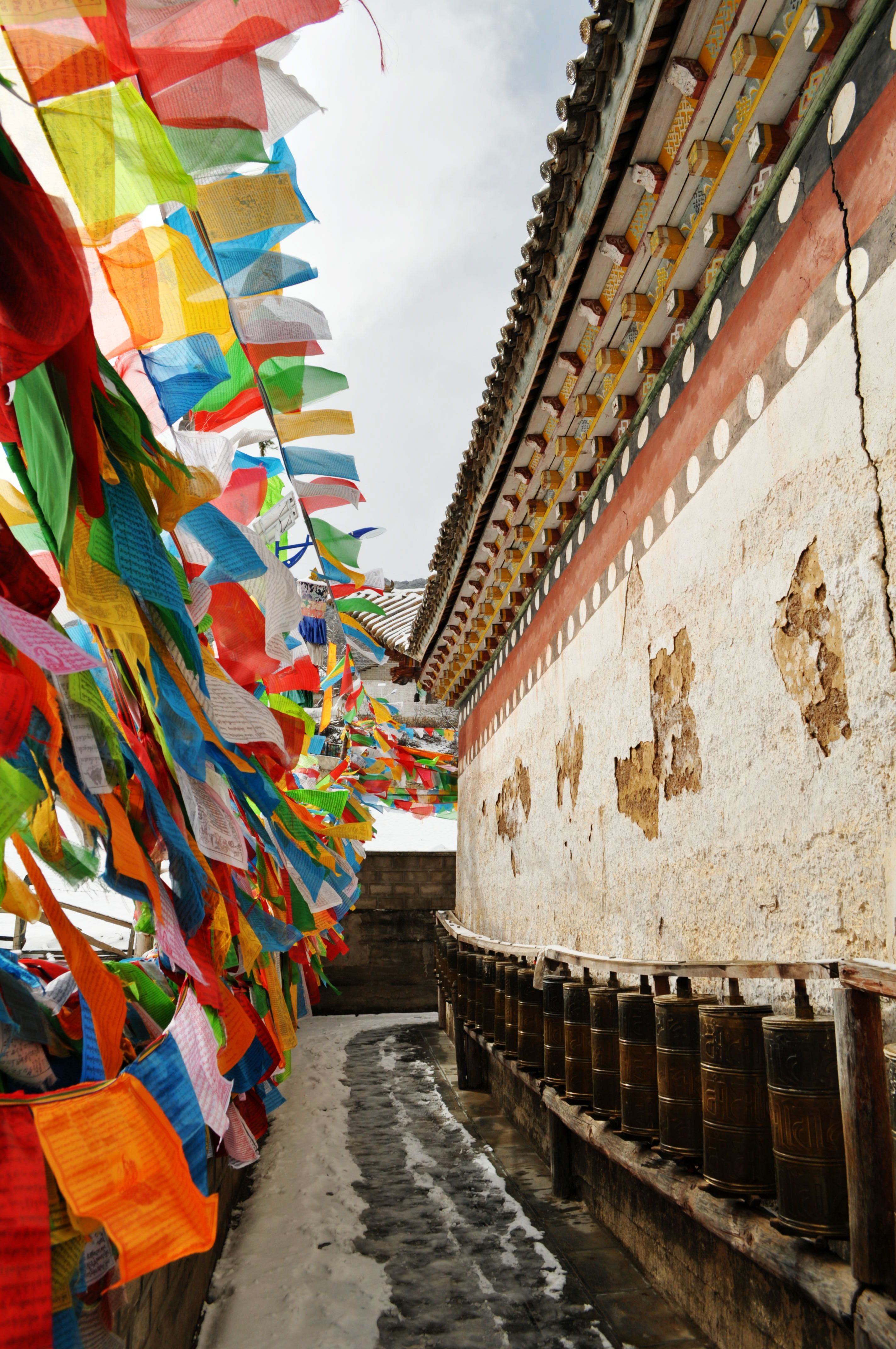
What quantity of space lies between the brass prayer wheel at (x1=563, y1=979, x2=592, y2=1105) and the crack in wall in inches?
89.9

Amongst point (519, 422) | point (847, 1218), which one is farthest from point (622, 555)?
point (847, 1218)

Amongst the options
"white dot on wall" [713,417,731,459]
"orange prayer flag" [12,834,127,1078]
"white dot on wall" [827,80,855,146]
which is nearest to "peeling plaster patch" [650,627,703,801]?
"white dot on wall" [713,417,731,459]

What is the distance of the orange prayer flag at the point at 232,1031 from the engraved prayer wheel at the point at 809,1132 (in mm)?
1303

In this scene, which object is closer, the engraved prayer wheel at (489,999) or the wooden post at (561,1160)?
the wooden post at (561,1160)

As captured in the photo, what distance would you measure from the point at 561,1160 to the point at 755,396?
3761 millimetres

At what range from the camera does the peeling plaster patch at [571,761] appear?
5117 millimetres

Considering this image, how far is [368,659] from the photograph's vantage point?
51.7 ft

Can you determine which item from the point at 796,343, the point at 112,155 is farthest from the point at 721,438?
the point at 112,155

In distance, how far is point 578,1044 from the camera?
12.5 feet

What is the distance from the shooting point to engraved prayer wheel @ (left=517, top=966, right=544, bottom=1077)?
181 inches

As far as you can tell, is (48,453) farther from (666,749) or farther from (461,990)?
(461,990)

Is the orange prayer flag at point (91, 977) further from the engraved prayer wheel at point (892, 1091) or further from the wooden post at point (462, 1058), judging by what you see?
the wooden post at point (462, 1058)

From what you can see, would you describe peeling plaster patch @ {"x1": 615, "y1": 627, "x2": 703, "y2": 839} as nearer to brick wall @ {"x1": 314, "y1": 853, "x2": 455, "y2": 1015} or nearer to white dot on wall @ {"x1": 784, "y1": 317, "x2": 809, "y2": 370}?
white dot on wall @ {"x1": 784, "y1": 317, "x2": 809, "y2": 370}

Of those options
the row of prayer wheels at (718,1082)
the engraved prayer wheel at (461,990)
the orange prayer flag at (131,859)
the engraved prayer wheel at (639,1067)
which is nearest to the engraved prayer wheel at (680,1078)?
the row of prayer wheels at (718,1082)
